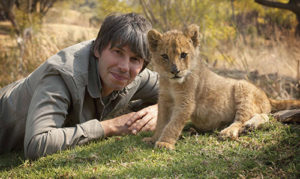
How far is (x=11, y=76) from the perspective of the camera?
27.6 ft

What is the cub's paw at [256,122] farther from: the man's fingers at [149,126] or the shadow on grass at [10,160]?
the shadow on grass at [10,160]

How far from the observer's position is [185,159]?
3316mm

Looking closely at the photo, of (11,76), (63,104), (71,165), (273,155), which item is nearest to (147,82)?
(63,104)

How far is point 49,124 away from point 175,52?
1.84 metres

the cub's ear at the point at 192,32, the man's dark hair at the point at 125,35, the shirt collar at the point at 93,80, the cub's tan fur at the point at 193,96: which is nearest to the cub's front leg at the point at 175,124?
the cub's tan fur at the point at 193,96

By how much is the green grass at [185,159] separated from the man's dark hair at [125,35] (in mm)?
1321

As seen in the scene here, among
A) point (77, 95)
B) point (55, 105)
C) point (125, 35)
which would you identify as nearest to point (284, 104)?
point (125, 35)

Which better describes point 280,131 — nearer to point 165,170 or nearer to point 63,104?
point 165,170

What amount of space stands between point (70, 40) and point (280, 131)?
310 inches

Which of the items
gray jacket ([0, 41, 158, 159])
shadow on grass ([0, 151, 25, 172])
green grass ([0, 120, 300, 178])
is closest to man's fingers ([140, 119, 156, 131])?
green grass ([0, 120, 300, 178])

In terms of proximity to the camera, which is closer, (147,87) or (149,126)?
(149,126)

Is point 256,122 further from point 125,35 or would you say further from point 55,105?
point 55,105

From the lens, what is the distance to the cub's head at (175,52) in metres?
3.75

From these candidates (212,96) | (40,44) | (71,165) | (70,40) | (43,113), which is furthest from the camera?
(70,40)
